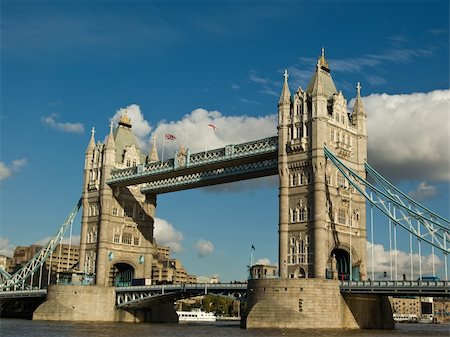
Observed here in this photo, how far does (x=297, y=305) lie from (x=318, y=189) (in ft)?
47.7

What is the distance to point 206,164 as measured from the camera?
9356 centimetres

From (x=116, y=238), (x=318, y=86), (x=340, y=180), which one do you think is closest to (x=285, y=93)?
(x=318, y=86)

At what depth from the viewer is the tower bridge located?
240 feet

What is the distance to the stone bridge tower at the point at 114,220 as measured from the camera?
107 metres

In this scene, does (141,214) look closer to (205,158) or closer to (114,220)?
(114,220)

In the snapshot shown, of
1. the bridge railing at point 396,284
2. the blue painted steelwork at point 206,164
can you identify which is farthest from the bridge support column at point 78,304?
the bridge railing at point 396,284

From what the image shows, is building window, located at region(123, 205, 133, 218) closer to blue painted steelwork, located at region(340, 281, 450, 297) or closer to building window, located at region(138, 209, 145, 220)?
building window, located at region(138, 209, 145, 220)

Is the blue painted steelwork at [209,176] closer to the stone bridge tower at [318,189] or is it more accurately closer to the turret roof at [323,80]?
the stone bridge tower at [318,189]

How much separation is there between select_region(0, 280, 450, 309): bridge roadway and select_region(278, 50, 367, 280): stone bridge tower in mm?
6089

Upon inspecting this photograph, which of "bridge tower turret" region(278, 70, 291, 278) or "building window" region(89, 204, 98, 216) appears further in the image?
"building window" region(89, 204, 98, 216)

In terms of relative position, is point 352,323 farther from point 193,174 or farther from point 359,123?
point 193,174

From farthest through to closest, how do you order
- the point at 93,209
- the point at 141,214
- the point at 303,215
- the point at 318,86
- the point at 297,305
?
the point at 141,214 < the point at 93,209 < the point at 318,86 < the point at 303,215 < the point at 297,305

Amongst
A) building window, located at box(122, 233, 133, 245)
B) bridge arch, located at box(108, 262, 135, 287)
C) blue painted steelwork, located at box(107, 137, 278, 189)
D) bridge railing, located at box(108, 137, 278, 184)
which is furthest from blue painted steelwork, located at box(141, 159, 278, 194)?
bridge arch, located at box(108, 262, 135, 287)

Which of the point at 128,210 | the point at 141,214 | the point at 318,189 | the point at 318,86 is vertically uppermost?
the point at 318,86
